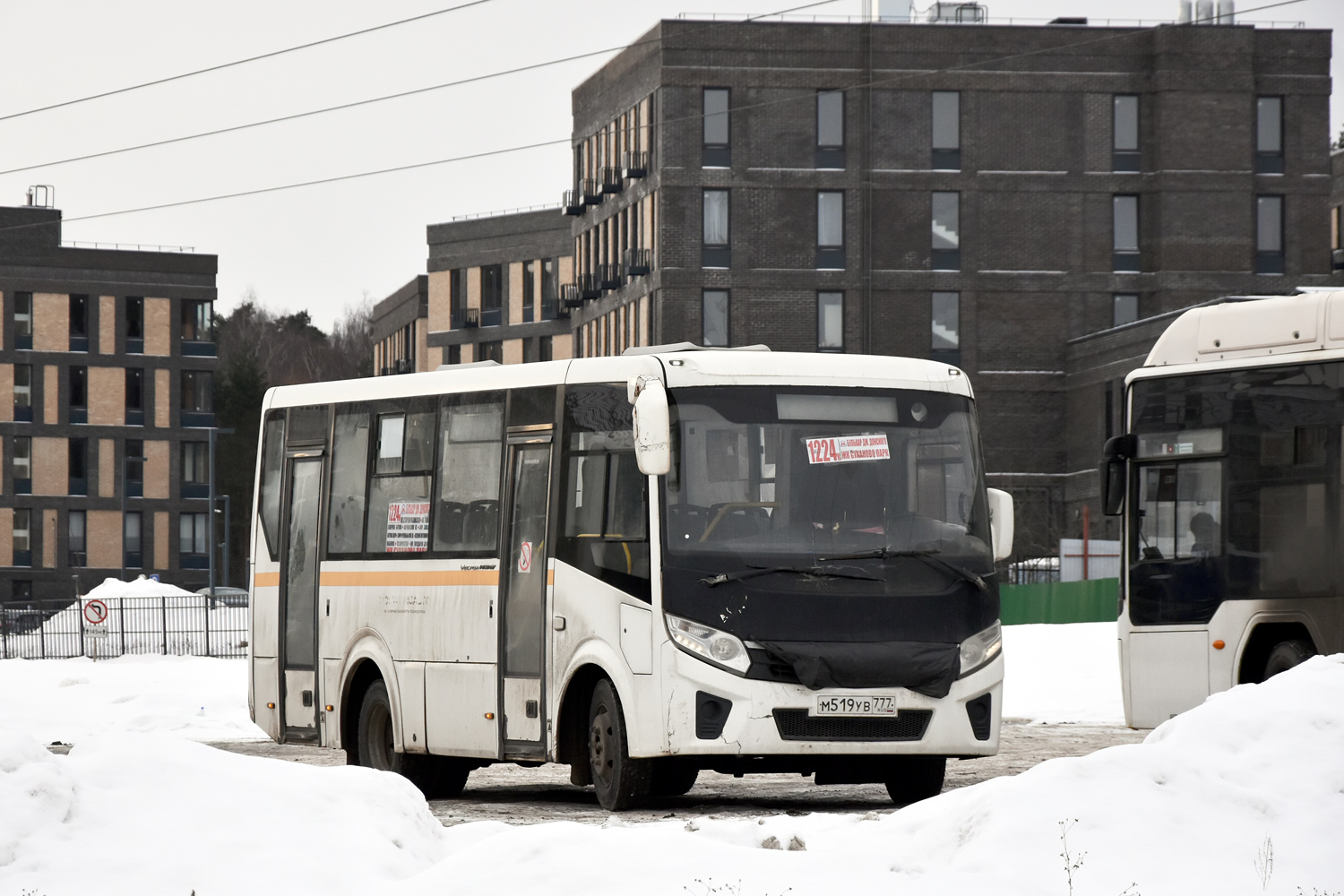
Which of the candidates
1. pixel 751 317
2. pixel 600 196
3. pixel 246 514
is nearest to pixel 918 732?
pixel 751 317

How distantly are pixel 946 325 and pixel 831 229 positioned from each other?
4778 millimetres

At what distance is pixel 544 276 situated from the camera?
95062 mm

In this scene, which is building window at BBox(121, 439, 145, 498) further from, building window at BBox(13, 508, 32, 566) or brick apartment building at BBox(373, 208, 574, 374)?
brick apartment building at BBox(373, 208, 574, 374)

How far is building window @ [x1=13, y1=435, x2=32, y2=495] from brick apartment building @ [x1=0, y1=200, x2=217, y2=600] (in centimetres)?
5

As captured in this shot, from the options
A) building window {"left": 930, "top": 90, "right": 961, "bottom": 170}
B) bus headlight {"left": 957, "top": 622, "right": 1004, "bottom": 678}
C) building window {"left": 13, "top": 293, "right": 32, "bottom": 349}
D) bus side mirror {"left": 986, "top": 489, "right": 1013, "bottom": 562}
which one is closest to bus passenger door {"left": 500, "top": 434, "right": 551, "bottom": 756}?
bus headlight {"left": 957, "top": 622, "right": 1004, "bottom": 678}

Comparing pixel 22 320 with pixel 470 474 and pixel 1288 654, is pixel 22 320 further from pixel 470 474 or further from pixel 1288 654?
pixel 1288 654

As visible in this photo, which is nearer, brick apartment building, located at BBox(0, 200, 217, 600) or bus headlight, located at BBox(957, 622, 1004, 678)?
bus headlight, located at BBox(957, 622, 1004, 678)

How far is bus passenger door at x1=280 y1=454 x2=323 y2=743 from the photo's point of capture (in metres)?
17.2

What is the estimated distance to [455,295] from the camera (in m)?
98.5

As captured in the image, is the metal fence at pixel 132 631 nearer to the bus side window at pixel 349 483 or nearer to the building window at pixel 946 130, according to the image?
the building window at pixel 946 130

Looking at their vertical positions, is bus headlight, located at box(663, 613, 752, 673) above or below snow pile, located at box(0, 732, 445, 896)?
above

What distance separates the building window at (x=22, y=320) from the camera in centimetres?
9269

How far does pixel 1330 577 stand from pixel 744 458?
17.4 ft

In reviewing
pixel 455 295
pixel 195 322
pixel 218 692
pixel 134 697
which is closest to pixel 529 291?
pixel 455 295
